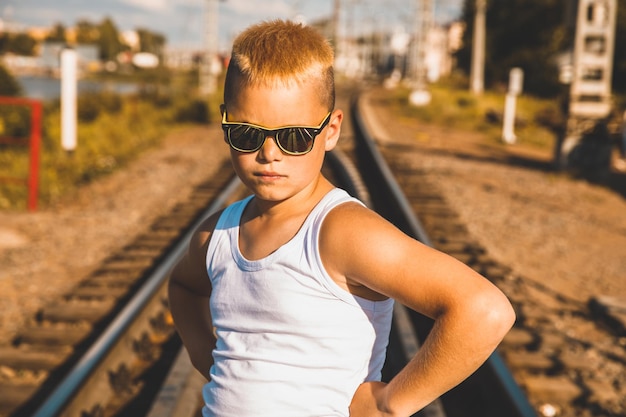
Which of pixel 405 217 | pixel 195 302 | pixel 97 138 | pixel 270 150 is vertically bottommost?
pixel 405 217

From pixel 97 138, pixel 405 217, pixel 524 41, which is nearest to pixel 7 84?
pixel 97 138

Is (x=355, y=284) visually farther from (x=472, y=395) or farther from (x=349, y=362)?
(x=472, y=395)

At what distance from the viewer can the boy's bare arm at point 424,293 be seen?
135cm

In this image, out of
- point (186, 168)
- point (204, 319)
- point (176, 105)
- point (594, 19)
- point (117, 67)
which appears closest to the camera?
point (204, 319)

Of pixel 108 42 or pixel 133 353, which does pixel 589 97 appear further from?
pixel 108 42

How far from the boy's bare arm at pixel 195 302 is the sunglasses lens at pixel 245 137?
339 millimetres

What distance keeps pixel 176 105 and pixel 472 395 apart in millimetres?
18055

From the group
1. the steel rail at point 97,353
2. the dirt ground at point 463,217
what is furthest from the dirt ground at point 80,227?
the steel rail at point 97,353

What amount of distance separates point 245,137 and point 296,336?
42 cm

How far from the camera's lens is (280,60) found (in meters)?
1.51

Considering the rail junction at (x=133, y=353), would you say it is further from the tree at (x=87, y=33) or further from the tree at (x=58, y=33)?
the tree at (x=58, y=33)

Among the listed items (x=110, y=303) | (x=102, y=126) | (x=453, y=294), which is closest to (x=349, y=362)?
(x=453, y=294)

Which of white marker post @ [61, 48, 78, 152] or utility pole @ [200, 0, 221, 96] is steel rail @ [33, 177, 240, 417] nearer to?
white marker post @ [61, 48, 78, 152]

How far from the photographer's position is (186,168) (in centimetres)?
1260
